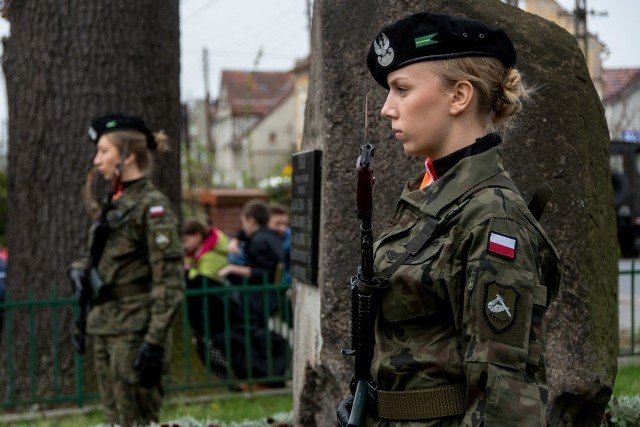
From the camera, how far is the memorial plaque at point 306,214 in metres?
3.92

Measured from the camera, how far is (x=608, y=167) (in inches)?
151

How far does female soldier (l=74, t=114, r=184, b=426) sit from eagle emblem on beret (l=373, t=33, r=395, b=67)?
8.26ft

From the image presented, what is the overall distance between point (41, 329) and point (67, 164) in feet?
3.97

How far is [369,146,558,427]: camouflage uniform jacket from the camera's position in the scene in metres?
2.04

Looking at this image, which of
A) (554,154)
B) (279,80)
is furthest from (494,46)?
(279,80)

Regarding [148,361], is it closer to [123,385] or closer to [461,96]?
[123,385]

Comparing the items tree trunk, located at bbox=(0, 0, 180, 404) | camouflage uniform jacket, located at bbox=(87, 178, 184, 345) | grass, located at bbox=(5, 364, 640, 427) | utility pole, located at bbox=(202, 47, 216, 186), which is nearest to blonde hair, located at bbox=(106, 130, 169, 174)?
camouflage uniform jacket, located at bbox=(87, 178, 184, 345)

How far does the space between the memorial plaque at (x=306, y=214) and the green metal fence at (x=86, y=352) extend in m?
3.12

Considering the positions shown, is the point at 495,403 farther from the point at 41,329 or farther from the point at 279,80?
the point at 279,80

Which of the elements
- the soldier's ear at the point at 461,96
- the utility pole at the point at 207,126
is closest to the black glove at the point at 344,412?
the soldier's ear at the point at 461,96

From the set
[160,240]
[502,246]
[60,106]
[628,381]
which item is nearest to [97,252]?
[160,240]

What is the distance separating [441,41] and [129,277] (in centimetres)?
296

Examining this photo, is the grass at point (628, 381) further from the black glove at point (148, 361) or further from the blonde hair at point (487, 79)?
the blonde hair at point (487, 79)

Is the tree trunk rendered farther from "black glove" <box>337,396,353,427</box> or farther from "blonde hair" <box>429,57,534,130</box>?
"blonde hair" <box>429,57,534,130</box>
